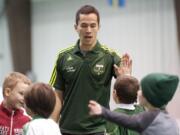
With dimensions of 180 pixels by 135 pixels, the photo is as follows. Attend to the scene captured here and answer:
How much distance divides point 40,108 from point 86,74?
63cm

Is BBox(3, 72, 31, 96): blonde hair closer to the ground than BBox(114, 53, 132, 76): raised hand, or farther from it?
closer to the ground

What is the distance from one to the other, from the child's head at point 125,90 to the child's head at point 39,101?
504mm

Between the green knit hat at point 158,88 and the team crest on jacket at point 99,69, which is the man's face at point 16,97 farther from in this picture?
the green knit hat at point 158,88

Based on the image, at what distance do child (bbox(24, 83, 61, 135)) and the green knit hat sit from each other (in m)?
0.45

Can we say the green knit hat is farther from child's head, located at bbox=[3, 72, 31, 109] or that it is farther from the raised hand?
child's head, located at bbox=[3, 72, 31, 109]

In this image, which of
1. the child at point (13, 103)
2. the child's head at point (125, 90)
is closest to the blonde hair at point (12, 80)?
the child at point (13, 103)

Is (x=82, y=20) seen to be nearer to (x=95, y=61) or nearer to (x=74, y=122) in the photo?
(x=95, y=61)

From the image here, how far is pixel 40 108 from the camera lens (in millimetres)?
2062

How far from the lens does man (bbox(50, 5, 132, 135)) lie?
8.63 ft

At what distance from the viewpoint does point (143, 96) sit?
212 cm

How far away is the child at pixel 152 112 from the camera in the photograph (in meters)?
Answer: 2.01

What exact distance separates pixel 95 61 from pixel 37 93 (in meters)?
0.68

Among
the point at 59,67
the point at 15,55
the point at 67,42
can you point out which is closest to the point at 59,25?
the point at 67,42

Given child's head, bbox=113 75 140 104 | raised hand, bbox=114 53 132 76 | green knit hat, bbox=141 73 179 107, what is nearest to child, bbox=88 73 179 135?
green knit hat, bbox=141 73 179 107
